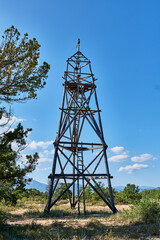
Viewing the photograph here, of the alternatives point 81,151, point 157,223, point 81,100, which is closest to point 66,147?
point 81,151

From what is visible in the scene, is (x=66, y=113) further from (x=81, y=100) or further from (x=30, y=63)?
(x=30, y=63)

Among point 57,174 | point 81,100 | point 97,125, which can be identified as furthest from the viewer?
point 81,100

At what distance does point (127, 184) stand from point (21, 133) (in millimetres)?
12466

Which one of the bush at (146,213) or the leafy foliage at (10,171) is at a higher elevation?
the leafy foliage at (10,171)

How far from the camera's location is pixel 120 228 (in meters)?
6.96

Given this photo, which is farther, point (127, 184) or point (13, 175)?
point (127, 184)

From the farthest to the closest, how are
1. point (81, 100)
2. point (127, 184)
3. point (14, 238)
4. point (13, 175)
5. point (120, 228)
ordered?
point (127, 184) → point (81, 100) → point (13, 175) → point (120, 228) → point (14, 238)

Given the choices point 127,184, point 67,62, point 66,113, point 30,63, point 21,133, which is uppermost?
point 67,62

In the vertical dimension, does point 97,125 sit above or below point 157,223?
above

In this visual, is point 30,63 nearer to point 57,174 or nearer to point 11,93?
point 11,93

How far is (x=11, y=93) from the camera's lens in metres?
9.56

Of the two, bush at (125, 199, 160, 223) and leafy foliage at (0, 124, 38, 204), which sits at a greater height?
leafy foliage at (0, 124, 38, 204)

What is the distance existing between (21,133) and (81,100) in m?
6.52

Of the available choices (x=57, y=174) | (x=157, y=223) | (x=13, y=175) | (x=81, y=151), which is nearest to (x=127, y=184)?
(x=81, y=151)
